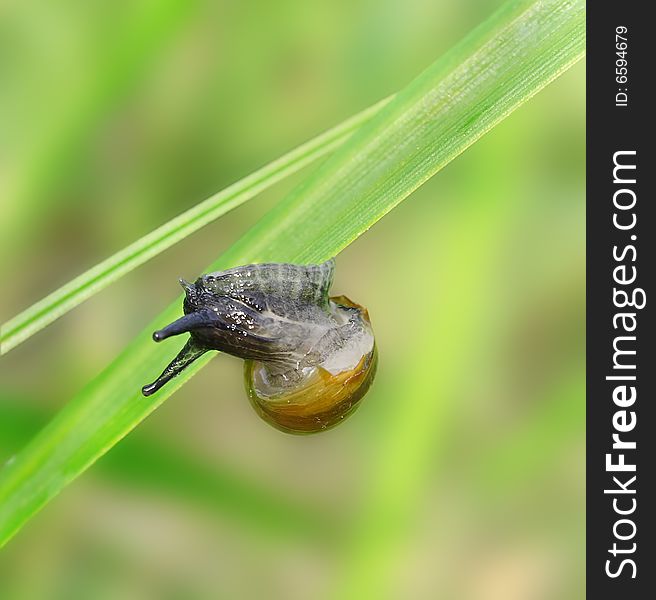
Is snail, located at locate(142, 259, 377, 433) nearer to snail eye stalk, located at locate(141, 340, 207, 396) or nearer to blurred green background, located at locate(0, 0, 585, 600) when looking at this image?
snail eye stalk, located at locate(141, 340, 207, 396)

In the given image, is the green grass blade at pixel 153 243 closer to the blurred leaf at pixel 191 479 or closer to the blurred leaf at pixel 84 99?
the blurred leaf at pixel 191 479

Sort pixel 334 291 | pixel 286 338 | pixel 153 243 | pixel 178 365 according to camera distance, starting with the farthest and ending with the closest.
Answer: pixel 334 291, pixel 286 338, pixel 178 365, pixel 153 243

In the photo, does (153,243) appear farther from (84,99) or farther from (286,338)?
(84,99)

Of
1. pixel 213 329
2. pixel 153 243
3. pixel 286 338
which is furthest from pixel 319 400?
pixel 153 243

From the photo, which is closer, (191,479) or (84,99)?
(191,479)

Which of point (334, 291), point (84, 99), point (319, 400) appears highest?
point (84, 99)

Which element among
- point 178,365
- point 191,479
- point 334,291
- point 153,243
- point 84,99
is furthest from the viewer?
point 334,291

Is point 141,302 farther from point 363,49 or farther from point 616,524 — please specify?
point 616,524
